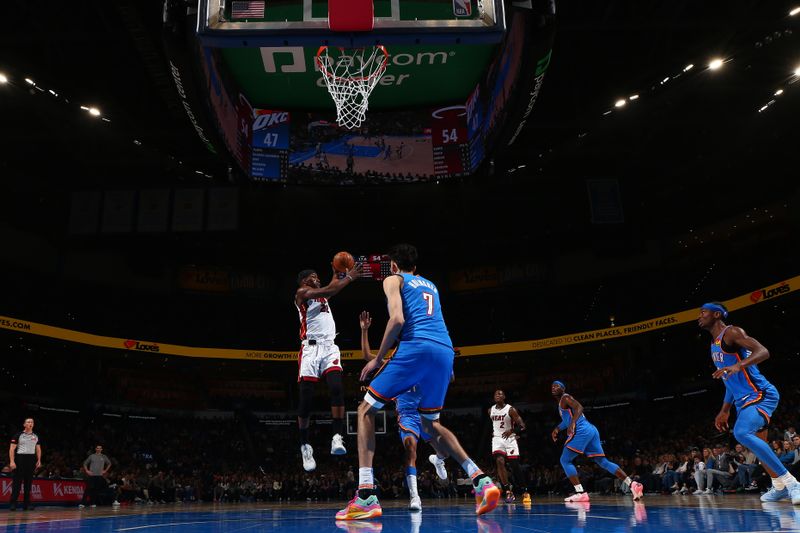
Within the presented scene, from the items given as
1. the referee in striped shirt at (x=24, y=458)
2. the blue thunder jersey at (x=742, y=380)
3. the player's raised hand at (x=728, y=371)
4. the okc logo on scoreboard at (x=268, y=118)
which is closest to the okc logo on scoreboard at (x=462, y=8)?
the blue thunder jersey at (x=742, y=380)

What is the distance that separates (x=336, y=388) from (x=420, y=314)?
2281mm

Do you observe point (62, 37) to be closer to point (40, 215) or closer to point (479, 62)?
point (479, 62)

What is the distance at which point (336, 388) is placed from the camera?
7.33 meters

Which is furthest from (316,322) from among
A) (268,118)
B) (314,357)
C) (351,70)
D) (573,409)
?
(268,118)

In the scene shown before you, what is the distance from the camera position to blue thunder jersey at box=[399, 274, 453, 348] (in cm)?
542

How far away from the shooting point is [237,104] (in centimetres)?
1362

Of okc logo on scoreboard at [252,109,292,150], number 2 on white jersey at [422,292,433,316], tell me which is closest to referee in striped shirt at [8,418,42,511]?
okc logo on scoreboard at [252,109,292,150]

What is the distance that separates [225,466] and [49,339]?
867 cm

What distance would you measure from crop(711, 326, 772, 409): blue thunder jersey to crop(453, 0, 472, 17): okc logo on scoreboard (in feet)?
14.9

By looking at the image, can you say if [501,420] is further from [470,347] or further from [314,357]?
[470,347]

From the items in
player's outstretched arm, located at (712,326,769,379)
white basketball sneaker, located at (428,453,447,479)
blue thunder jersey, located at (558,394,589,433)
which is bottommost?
white basketball sneaker, located at (428,453,447,479)

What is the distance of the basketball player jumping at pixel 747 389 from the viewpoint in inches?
266

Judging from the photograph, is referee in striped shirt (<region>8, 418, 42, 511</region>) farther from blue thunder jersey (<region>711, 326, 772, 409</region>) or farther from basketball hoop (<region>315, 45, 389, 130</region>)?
blue thunder jersey (<region>711, 326, 772, 409</region>)

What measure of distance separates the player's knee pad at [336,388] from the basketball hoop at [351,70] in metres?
5.00
